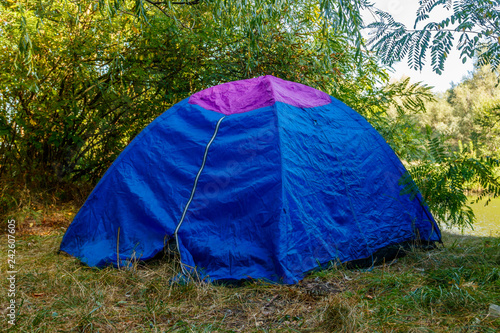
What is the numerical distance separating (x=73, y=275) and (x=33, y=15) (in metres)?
2.51

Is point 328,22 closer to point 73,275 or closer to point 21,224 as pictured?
point 73,275

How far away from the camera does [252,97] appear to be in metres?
3.02

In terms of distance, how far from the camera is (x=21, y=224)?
359cm

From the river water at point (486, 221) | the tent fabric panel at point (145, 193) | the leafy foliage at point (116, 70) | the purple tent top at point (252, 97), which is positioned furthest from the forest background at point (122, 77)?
the river water at point (486, 221)

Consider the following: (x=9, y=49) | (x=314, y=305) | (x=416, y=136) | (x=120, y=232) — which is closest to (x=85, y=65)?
(x=9, y=49)

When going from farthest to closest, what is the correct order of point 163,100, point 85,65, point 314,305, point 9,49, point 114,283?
point 163,100 → point 85,65 → point 9,49 → point 114,283 → point 314,305

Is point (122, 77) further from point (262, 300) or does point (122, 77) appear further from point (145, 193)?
point (262, 300)

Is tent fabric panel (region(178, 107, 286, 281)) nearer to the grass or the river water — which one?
the grass

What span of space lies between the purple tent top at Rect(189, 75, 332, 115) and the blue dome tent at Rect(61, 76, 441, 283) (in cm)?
1

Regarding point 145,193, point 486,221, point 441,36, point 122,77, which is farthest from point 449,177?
point 486,221

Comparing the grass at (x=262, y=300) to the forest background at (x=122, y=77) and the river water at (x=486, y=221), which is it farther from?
the river water at (x=486, y=221)

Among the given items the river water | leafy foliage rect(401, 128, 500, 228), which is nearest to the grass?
leafy foliage rect(401, 128, 500, 228)

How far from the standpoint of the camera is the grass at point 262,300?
1792 millimetres

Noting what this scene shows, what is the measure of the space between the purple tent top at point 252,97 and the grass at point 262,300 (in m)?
1.29
